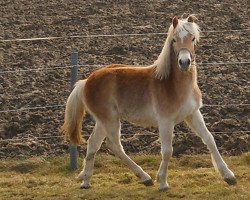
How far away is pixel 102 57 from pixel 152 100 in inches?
196

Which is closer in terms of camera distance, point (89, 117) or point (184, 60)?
point (184, 60)

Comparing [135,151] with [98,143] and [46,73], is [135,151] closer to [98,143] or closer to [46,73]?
[98,143]

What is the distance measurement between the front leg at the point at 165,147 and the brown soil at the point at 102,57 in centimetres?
161

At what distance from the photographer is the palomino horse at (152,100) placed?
6777 mm

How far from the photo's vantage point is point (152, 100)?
6992mm

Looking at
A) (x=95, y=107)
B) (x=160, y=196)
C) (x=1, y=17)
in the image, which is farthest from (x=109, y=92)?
(x=1, y=17)

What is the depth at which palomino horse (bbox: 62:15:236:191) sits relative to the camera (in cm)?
678

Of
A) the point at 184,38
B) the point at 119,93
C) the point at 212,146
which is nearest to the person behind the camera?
the point at 184,38

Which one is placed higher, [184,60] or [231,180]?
[184,60]

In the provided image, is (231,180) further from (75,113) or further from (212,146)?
(75,113)

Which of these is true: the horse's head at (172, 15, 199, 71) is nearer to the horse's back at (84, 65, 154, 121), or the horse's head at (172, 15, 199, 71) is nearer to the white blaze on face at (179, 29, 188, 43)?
the white blaze on face at (179, 29, 188, 43)

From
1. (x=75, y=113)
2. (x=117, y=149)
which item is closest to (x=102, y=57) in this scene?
(x=75, y=113)

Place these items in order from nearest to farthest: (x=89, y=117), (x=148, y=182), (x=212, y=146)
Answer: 1. (x=212, y=146)
2. (x=148, y=182)
3. (x=89, y=117)

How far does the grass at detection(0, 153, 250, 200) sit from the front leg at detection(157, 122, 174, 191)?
118 millimetres
